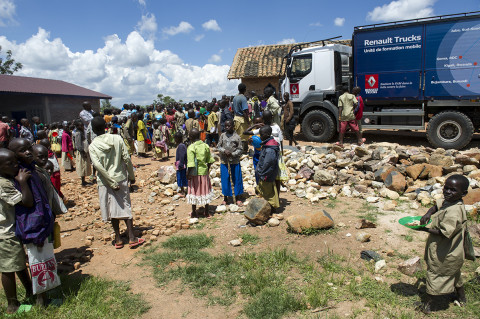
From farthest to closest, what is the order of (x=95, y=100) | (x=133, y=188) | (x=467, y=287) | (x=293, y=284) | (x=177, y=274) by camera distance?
1. (x=95, y=100)
2. (x=133, y=188)
3. (x=177, y=274)
4. (x=293, y=284)
5. (x=467, y=287)

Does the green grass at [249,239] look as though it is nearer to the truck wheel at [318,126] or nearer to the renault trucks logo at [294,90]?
the truck wheel at [318,126]

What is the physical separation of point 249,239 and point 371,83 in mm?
7070

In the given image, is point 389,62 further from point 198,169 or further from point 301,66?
point 198,169

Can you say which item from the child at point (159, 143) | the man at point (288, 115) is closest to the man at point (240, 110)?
the man at point (288, 115)

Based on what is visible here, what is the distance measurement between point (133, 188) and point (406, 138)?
29.5 feet

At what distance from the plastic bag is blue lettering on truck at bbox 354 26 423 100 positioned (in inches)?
355

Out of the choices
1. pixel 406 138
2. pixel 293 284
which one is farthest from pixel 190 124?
pixel 406 138

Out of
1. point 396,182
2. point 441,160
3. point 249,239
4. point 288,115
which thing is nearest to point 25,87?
point 288,115

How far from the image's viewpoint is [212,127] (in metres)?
9.85

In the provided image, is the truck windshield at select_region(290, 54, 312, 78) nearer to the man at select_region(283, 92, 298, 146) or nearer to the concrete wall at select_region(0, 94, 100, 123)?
the man at select_region(283, 92, 298, 146)

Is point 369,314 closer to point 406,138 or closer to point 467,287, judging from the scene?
point 467,287

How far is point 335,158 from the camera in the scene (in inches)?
299

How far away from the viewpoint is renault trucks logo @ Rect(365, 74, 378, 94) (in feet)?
30.8

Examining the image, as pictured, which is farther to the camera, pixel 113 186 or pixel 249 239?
pixel 249 239
